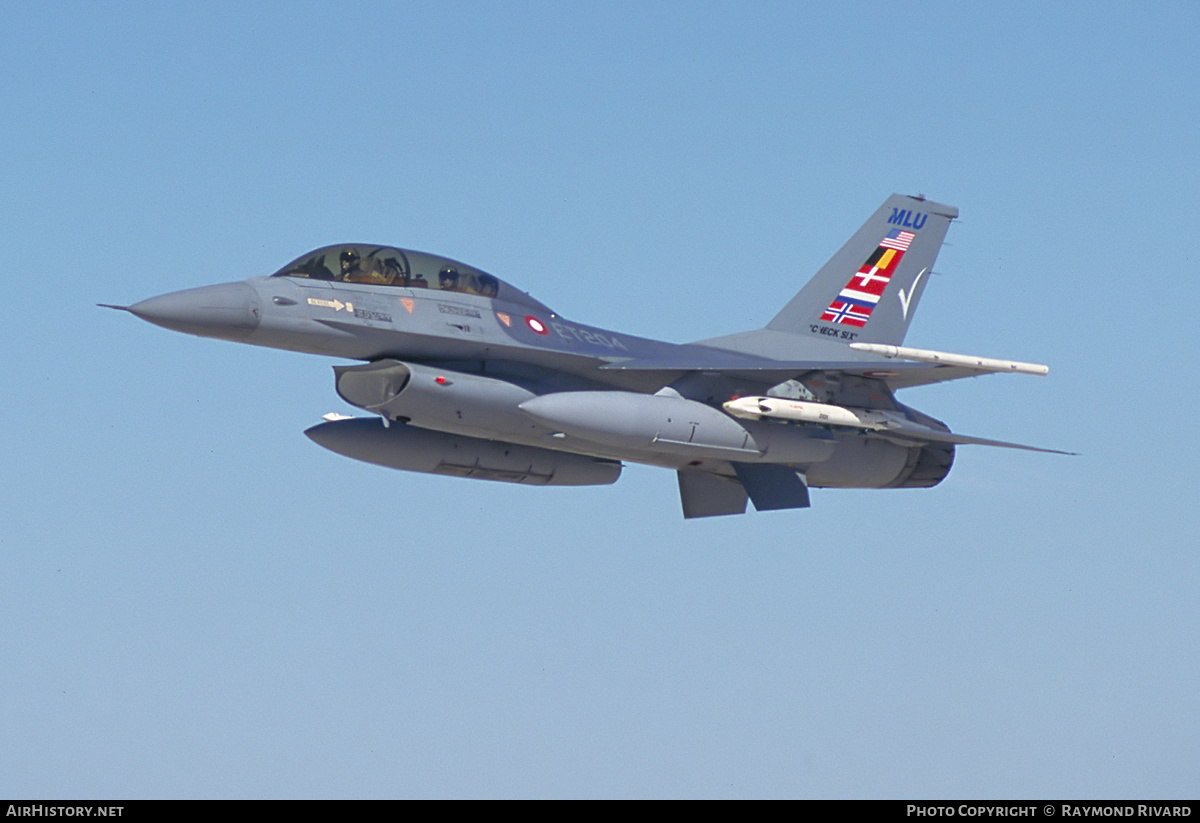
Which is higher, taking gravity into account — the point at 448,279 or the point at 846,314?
the point at 448,279

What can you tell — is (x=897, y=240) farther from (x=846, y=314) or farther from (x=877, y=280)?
(x=846, y=314)

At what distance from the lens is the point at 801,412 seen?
63.4 ft

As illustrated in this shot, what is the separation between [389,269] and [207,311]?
7.47ft

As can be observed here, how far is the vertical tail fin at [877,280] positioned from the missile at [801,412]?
11.6ft

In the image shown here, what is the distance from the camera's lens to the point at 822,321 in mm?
23438

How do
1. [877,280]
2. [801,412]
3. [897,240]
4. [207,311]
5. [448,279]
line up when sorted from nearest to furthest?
[207,311], [448,279], [801,412], [877,280], [897,240]

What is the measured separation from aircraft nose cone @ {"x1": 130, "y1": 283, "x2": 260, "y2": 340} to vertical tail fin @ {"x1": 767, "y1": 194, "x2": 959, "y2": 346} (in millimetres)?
8452

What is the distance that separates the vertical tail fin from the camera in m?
23.5

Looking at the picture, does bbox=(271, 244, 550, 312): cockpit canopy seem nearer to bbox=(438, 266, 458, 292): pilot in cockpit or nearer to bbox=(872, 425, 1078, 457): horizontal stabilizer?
bbox=(438, 266, 458, 292): pilot in cockpit

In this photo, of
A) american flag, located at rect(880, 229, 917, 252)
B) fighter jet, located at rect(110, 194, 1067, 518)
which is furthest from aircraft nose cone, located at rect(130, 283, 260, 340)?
american flag, located at rect(880, 229, 917, 252)

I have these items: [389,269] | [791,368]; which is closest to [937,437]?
[791,368]

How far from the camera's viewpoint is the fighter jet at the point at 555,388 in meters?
18.1
